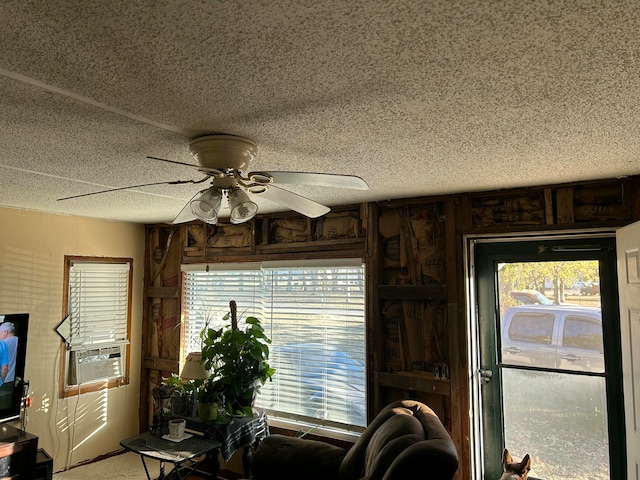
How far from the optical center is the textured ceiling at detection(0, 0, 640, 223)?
1102 mm

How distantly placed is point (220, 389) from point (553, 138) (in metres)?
2.95

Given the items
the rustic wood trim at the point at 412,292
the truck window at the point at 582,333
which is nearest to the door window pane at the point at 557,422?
the truck window at the point at 582,333

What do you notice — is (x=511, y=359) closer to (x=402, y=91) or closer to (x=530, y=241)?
(x=530, y=241)

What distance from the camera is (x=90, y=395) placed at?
4504mm

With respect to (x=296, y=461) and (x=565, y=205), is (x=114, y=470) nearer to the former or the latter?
(x=296, y=461)

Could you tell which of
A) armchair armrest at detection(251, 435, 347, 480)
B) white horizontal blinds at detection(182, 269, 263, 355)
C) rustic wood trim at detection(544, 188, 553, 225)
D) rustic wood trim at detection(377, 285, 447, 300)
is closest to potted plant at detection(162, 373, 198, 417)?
white horizontal blinds at detection(182, 269, 263, 355)

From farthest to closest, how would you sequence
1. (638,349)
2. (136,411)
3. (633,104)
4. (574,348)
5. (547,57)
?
(136,411)
(574,348)
(638,349)
(633,104)
(547,57)

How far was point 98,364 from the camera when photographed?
15.0ft

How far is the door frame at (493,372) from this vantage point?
9.13 feet

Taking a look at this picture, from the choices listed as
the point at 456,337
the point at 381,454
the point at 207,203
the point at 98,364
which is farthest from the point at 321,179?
the point at 98,364

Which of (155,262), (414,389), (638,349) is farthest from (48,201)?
(638,349)

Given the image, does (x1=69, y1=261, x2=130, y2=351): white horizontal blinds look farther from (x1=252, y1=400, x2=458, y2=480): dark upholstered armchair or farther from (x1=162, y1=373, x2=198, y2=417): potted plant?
(x1=252, y1=400, x2=458, y2=480): dark upholstered armchair

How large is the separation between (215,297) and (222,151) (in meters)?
2.91

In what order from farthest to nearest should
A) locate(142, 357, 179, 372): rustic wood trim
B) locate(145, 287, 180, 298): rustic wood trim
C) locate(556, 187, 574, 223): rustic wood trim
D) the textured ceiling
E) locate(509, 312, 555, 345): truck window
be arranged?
1. locate(145, 287, 180, 298): rustic wood trim
2. locate(142, 357, 179, 372): rustic wood trim
3. locate(509, 312, 555, 345): truck window
4. locate(556, 187, 574, 223): rustic wood trim
5. the textured ceiling
